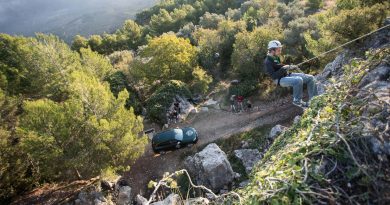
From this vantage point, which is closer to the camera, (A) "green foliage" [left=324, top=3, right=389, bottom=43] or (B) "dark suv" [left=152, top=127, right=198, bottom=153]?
(A) "green foliage" [left=324, top=3, right=389, bottom=43]

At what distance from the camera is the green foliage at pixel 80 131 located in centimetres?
2670

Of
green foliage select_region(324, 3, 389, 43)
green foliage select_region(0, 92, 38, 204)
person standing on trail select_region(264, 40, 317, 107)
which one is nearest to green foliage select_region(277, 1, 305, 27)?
green foliage select_region(324, 3, 389, 43)

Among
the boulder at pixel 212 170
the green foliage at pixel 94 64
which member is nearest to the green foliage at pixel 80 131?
the boulder at pixel 212 170

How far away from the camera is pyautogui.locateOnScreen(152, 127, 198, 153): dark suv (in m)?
32.2

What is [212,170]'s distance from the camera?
2777cm

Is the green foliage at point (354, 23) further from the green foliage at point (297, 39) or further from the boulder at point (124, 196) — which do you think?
the boulder at point (124, 196)

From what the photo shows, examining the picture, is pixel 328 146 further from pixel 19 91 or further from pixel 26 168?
pixel 19 91

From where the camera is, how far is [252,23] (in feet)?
193

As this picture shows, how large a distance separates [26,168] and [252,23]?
43475mm

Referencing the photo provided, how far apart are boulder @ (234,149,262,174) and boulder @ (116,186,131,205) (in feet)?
35.0

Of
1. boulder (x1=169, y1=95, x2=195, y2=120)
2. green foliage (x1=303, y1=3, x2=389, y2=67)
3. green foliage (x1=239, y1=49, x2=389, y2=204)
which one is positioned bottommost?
boulder (x1=169, y1=95, x2=195, y2=120)

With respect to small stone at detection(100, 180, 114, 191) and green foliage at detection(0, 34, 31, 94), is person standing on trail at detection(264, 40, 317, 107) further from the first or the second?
green foliage at detection(0, 34, 31, 94)

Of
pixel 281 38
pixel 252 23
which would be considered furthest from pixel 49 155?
pixel 252 23

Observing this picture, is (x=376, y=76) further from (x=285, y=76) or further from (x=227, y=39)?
(x=227, y=39)
